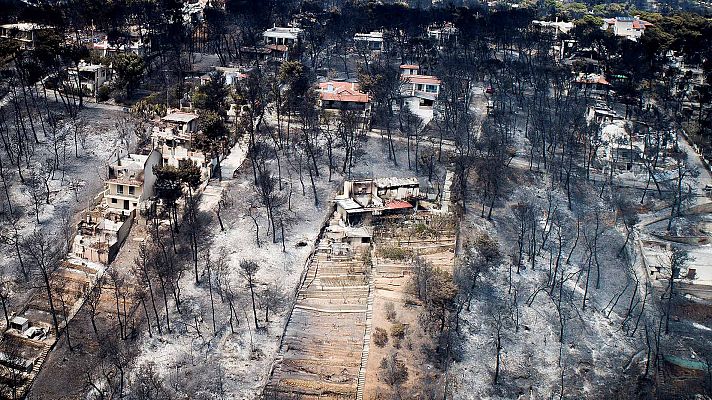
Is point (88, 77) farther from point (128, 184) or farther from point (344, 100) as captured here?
point (128, 184)

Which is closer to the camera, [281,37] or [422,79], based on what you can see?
[422,79]

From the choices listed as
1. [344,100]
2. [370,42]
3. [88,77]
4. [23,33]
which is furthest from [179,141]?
[370,42]

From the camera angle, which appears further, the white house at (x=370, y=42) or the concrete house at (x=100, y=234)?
the white house at (x=370, y=42)

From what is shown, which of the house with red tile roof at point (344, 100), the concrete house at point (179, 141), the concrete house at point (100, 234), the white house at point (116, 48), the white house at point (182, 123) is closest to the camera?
the concrete house at point (100, 234)

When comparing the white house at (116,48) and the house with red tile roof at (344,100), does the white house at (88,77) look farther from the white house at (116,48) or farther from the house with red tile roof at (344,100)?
the house with red tile roof at (344,100)

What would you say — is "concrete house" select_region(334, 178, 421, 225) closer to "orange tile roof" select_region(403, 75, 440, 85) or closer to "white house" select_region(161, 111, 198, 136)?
"white house" select_region(161, 111, 198, 136)

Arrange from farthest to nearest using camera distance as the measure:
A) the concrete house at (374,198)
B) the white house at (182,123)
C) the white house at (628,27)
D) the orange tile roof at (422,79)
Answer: the white house at (628,27), the orange tile roof at (422,79), the white house at (182,123), the concrete house at (374,198)

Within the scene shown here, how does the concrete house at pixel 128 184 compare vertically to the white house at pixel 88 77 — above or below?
below

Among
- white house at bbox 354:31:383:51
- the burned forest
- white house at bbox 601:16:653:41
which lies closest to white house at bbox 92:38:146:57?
the burned forest

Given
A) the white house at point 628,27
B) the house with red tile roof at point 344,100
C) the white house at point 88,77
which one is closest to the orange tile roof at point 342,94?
the house with red tile roof at point 344,100
